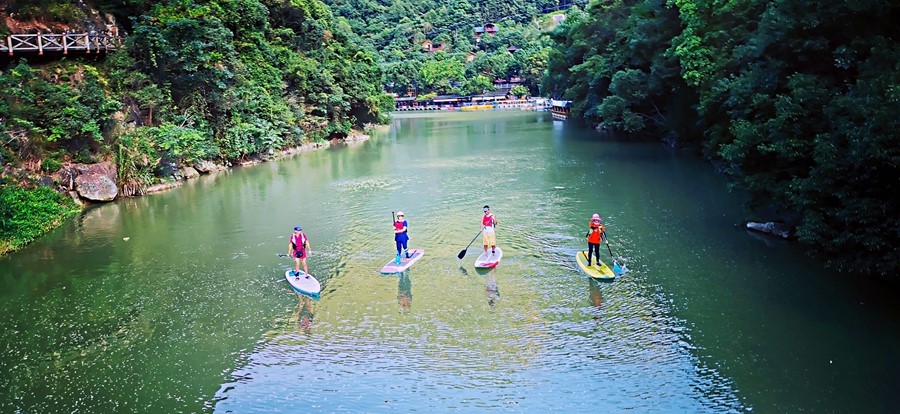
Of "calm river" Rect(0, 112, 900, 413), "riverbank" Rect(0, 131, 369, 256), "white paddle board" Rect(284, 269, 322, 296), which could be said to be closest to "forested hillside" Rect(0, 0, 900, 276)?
"riverbank" Rect(0, 131, 369, 256)

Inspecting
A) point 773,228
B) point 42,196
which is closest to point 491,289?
point 773,228

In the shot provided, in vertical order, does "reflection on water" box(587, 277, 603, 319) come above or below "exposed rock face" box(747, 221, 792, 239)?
below

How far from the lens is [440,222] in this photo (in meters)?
22.6

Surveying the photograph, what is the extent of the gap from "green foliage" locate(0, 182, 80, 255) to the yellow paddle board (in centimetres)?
1676

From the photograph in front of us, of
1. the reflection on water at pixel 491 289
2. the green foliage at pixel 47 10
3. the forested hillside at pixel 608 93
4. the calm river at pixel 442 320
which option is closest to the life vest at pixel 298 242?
the calm river at pixel 442 320

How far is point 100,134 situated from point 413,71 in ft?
370

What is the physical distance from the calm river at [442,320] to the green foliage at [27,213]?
575mm

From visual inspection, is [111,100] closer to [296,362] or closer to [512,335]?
[296,362]

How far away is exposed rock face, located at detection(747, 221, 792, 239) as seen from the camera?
18.8 metres

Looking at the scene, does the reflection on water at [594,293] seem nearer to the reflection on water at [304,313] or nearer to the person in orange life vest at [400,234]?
the person in orange life vest at [400,234]

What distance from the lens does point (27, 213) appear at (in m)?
21.6

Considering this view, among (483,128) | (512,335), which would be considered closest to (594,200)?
(512,335)

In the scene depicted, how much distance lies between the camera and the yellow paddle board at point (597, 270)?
15.5m

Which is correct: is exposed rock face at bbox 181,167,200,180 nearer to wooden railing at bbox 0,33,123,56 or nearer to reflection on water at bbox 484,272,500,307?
wooden railing at bbox 0,33,123,56
